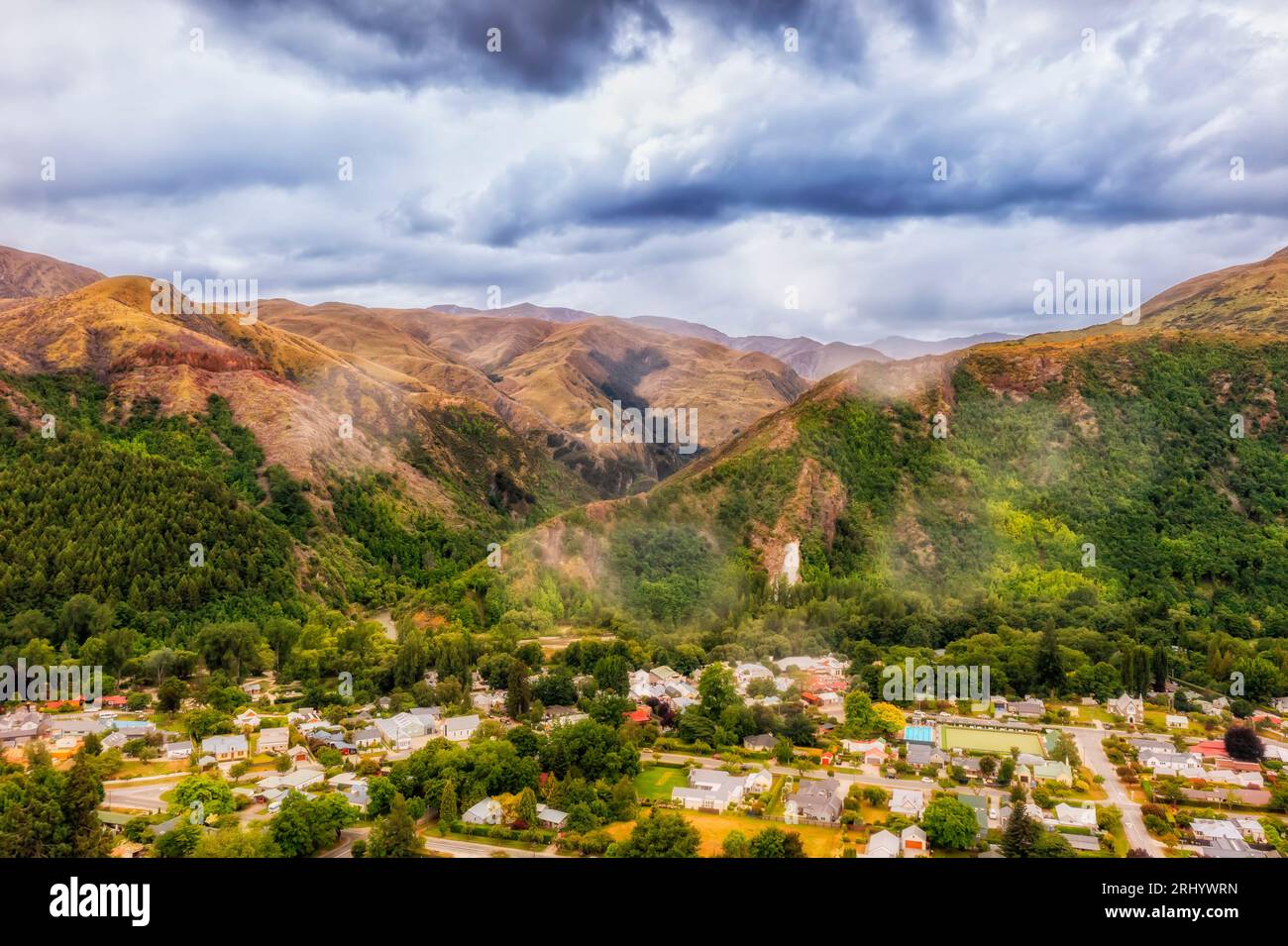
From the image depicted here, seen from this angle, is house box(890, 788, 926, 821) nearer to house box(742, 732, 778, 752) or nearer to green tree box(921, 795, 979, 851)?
green tree box(921, 795, 979, 851)

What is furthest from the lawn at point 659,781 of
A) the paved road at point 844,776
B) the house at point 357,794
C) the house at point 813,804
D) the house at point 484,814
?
the house at point 357,794

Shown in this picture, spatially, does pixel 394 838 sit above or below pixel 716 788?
above

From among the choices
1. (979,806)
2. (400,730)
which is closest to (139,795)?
(400,730)

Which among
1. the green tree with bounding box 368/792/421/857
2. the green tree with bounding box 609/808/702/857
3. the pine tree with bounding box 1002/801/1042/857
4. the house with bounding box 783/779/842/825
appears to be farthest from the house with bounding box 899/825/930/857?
the green tree with bounding box 368/792/421/857

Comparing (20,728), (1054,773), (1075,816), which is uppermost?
(20,728)

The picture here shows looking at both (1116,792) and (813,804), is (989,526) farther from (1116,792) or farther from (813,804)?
(813,804)

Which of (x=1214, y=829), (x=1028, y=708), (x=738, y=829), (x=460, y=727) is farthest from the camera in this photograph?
(x=1028, y=708)
